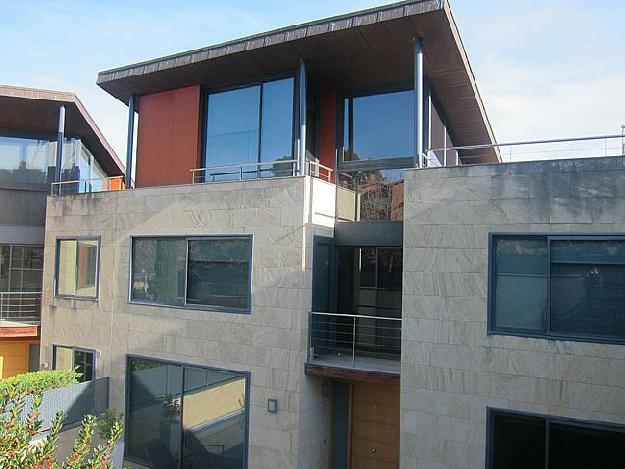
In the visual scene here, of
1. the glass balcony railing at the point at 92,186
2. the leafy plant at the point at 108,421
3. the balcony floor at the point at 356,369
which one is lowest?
the leafy plant at the point at 108,421

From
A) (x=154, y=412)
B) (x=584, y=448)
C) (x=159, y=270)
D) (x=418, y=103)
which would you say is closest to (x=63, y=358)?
(x=154, y=412)

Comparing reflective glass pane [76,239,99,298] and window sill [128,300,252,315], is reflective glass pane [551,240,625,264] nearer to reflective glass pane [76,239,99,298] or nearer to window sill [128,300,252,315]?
window sill [128,300,252,315]

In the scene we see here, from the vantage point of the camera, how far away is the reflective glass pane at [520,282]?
7.53 metres

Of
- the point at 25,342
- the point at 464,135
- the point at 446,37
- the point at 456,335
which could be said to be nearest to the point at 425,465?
the point at 456,335

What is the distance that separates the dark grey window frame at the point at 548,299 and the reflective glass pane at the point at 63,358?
967 cm

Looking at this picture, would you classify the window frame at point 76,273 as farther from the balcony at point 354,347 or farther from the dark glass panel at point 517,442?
the dark glass panel at point 517,442

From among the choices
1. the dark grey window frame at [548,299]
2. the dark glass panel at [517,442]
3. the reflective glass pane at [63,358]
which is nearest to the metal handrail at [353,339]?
the dark grey window frame at [548,299]

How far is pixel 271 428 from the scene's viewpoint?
366 inches

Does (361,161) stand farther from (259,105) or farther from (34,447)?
(34,447)

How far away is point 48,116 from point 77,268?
5273mm

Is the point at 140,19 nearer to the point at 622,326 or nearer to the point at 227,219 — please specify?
the point at 227,219

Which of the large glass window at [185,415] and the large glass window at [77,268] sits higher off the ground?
the large glass window at [77,268]

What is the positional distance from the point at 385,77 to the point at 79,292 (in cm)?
876

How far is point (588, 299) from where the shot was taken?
727 centimetres
